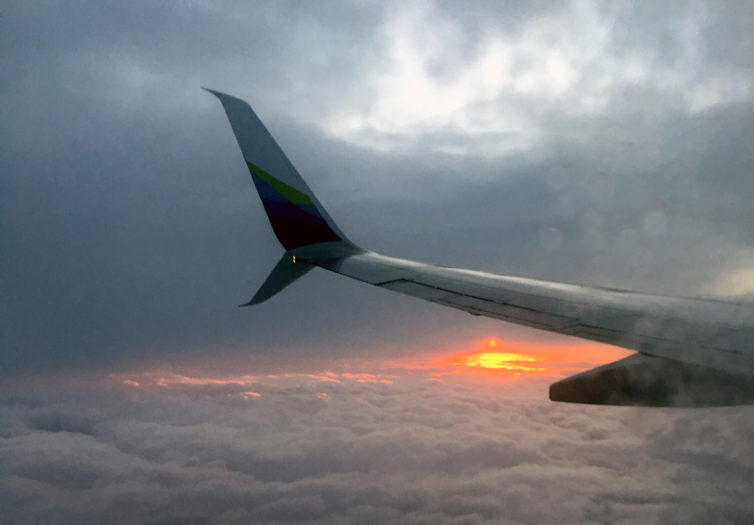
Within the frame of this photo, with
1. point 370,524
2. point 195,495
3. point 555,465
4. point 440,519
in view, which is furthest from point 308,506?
point 555,465

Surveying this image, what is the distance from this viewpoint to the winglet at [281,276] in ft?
28.6

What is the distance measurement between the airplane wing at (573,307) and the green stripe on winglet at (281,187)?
2cm

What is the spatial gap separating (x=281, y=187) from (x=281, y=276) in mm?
2106

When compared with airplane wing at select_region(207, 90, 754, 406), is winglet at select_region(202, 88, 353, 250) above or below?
above

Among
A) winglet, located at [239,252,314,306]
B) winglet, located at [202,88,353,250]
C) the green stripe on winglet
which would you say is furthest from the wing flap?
the green stripe on winglet

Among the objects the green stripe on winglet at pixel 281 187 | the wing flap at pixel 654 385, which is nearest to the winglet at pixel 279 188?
the green stripe on winglet at pixel 281 187

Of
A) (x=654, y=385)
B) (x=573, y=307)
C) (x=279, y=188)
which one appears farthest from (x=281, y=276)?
(x=654, y=385)

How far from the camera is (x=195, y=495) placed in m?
198

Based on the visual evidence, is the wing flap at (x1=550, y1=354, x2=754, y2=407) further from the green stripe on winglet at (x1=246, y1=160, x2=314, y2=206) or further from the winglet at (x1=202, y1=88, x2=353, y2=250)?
the green stripe on winglet at (x1=246, y1=160, x2=314, y2=206)

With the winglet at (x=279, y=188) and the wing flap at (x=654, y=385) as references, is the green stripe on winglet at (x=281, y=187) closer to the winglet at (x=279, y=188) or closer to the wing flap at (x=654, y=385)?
the winglet at (x=279, y=188)

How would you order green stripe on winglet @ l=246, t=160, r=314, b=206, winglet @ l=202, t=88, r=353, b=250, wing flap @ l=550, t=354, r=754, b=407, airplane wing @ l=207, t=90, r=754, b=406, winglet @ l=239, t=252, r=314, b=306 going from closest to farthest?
wing flap @ l=550, t=354, r=754, b=407 → airplane wing @ l=207, t=90, r=754, b=406 → winglet @ l=239, t=252, r=314, b=306 → winglet @ l=202, t=88, r=353, b=250 → green stripe on winglet @ l=246, t=160, r=314, b=206

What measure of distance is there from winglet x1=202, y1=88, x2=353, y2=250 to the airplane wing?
23 mm

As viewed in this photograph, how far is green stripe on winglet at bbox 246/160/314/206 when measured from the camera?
9.17 m

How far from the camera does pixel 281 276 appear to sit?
914cm
